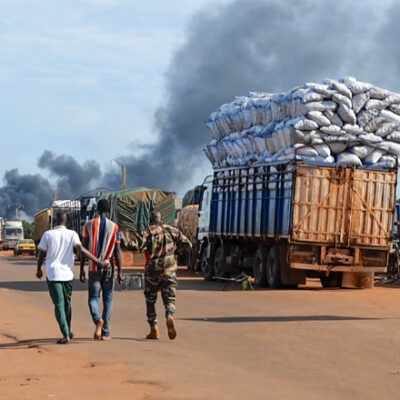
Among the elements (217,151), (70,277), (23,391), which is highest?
(217,151)

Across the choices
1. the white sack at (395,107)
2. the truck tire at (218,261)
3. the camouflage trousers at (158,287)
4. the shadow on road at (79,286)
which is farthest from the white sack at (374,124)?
the camouflage trousers at (158,287)

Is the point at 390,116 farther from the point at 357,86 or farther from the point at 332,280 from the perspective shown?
the point at 332,280

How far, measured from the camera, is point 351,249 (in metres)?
23.5

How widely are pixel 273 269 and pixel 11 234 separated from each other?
225 feet

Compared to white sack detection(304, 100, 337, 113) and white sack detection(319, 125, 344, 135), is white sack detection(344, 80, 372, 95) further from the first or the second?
white sack detection(319, 125, 344, 135)

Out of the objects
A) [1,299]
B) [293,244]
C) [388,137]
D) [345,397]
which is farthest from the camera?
[388,137]

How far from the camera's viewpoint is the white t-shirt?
12625mm

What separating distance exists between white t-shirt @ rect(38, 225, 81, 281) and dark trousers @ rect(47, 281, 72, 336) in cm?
8

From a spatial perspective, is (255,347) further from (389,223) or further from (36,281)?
(36,281)

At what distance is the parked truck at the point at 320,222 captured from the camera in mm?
22938

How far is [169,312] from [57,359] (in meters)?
2.13

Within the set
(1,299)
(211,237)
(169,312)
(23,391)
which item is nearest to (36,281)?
(211,237)

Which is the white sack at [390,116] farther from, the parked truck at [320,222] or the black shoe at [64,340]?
the black shoe at [64,340]

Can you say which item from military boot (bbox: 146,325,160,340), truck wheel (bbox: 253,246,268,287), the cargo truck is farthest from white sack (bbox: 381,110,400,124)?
the cargo truck
